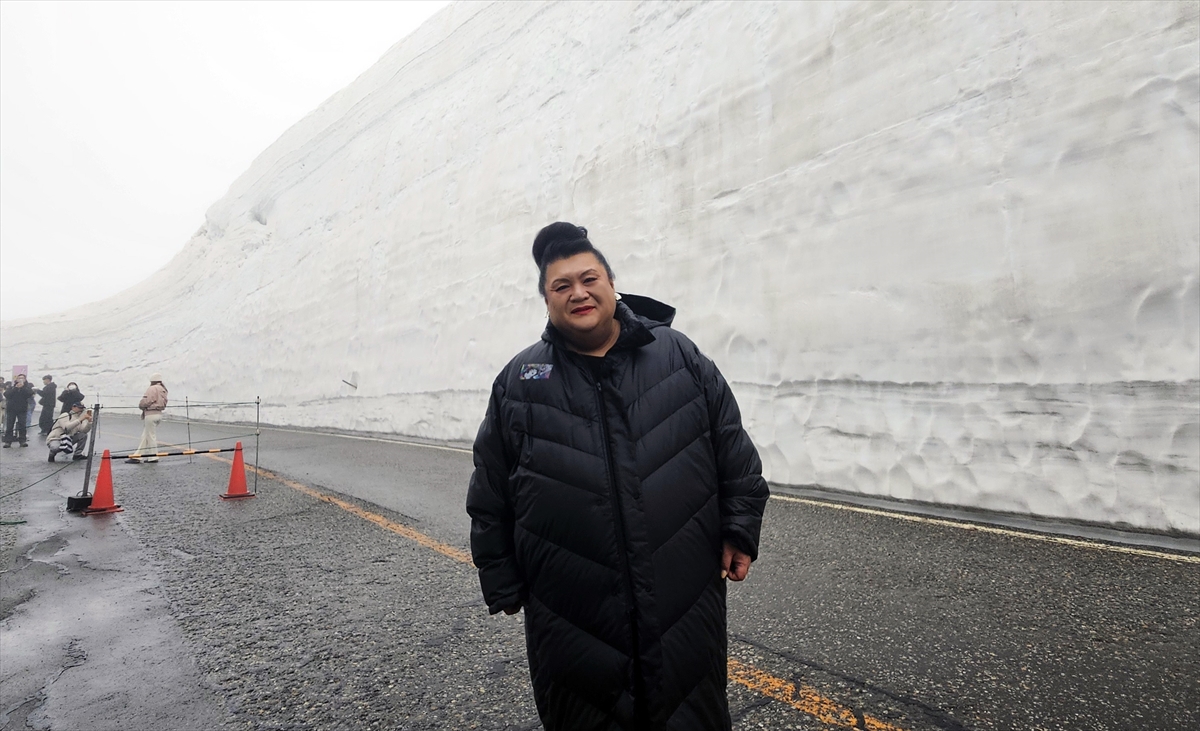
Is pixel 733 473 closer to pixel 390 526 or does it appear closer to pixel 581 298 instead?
pixel 581 298

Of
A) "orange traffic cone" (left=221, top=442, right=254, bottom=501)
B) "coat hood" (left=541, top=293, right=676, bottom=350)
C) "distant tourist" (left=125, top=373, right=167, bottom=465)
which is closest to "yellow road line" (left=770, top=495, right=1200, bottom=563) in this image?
"coat hood" (left=541, top=293, right=676, bottom=350)

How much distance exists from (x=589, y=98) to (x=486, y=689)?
12.6m

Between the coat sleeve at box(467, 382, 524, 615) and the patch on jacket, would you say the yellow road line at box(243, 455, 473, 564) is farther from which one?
the patch on jacket

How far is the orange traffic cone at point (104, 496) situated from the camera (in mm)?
6957

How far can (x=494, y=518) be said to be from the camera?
1.81 metres

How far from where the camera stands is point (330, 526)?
233 inches

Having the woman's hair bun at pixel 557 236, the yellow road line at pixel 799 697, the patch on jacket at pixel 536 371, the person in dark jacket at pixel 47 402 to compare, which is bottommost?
the person in dark jacket at pixel 47 402

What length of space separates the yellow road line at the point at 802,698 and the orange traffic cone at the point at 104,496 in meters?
7.20

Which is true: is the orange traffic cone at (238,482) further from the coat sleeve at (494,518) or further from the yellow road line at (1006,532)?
the coat sleeve at (494,518)

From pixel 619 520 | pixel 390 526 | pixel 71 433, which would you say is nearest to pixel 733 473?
pixel 619 520

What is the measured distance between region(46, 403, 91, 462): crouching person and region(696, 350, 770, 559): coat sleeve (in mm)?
14031

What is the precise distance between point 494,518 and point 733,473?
2.25 feet

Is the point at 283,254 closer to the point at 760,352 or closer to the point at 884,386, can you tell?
the point at 760,352

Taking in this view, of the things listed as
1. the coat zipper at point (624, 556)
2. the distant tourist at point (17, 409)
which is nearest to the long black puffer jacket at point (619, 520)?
the coat zipper at point (624, 556)
